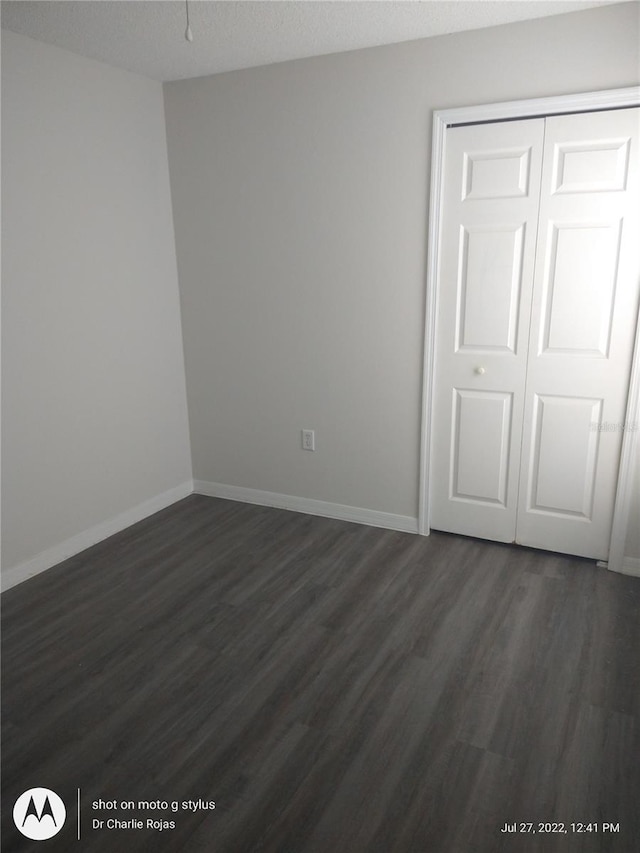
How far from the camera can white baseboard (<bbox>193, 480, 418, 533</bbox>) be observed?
340 cm

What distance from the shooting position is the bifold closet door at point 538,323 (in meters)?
2.65

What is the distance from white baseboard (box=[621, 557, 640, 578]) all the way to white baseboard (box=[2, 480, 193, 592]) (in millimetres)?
2570

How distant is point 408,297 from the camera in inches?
122

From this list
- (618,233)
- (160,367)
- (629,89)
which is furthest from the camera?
(160,367)

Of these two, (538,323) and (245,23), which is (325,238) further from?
(538,323)

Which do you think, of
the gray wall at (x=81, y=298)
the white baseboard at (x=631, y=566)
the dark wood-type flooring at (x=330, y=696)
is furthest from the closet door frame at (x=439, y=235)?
the gray wall at (x=81, y=298)

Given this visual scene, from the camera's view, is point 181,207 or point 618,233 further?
point 181,207

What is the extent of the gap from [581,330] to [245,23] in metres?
1.98

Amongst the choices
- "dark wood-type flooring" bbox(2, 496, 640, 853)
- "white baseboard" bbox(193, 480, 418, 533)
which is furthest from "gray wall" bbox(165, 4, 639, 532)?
"dark wood-type flooring" bbox(2, 496, 640, 853)

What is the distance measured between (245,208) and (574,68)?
5.71ft

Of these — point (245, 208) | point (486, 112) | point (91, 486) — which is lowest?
point (91, 486)

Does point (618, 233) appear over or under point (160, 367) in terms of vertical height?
over

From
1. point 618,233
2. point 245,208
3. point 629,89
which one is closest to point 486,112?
point 629,89

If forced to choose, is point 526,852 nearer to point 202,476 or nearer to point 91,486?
point 91,486
